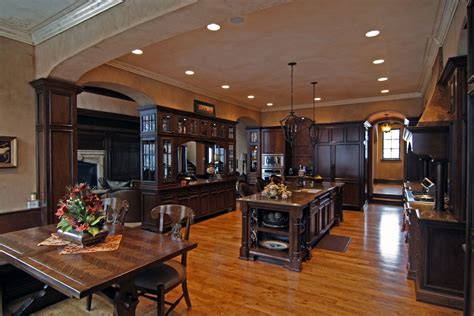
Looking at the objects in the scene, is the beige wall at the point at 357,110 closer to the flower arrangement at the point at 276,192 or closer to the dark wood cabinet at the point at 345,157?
the dark wood cabinet at the point at 345,157

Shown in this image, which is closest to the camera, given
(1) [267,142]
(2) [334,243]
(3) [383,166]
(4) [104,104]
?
(2) [334,243]

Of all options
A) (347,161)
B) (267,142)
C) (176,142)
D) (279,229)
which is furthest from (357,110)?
(279,229)

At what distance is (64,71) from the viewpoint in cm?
348

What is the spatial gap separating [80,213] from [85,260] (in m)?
0.47

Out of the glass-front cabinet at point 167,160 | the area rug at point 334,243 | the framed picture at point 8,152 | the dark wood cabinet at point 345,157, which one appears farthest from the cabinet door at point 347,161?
the framed picture at point 8,152

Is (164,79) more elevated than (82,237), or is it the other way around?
(164,79)

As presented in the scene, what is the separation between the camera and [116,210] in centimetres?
317

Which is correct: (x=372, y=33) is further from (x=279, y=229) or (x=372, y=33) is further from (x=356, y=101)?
(x=356, y=101)

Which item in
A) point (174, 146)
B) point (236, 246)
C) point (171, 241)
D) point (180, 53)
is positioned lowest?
point (236, 246)

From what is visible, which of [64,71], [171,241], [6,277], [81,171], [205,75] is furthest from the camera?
[81,171]

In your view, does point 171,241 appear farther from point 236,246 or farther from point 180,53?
point 180,53

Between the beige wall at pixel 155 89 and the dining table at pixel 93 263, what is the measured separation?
2.82m

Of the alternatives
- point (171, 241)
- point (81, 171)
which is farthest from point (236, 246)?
point (81, 171)

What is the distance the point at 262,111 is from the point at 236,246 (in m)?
5.70
